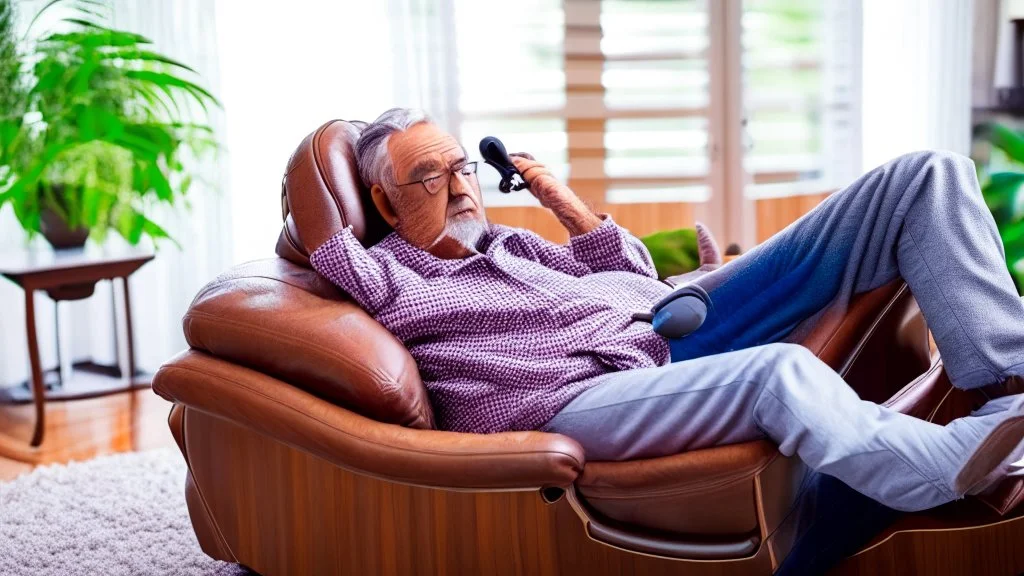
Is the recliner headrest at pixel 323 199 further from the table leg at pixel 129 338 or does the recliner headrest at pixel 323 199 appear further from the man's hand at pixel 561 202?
the table leg at pixel 129 338

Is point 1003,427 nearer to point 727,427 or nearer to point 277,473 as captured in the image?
point 727,427

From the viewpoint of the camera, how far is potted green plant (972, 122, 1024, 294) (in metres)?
4.20

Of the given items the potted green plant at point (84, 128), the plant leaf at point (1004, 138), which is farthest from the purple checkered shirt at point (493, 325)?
the plant leaf at point (1004, 138)

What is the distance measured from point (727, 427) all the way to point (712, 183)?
2781 mm

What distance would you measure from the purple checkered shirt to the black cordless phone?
0.20 metres

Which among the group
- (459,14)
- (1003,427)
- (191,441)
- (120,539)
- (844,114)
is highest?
(459,14)

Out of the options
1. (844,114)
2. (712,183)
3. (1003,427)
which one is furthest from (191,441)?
(844,114)

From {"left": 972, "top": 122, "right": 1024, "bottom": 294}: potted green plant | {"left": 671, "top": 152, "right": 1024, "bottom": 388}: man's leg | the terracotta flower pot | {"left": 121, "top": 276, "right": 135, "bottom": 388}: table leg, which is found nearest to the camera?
{"left": 671, "top": 152, "right": 1024, "bottom": 388}: man's leg

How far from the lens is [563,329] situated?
6.23 feet

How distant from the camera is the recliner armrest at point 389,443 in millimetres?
1542

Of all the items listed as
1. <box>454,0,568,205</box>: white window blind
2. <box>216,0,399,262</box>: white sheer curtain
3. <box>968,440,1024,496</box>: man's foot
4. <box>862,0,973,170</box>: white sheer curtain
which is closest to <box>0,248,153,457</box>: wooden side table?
<box>216,0,399,262</box>: white sheer curtain

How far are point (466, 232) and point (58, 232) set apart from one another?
1.95m

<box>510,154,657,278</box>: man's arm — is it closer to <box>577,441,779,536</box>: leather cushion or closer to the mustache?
the mustache

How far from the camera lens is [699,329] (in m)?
1.93
